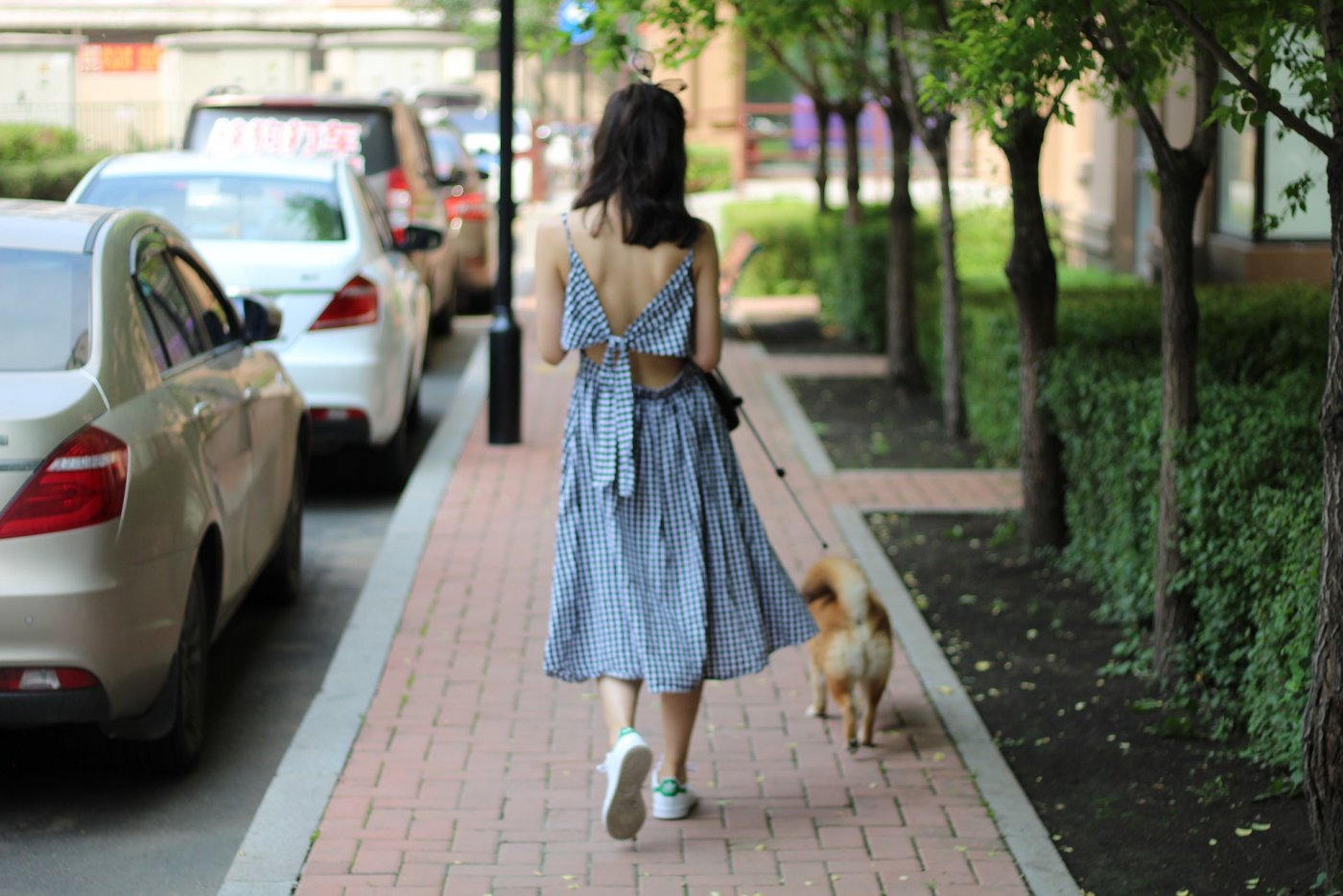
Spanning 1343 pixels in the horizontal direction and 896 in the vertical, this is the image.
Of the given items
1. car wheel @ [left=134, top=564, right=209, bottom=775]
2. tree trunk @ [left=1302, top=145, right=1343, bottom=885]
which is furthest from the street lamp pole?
tree trunk @ [left=1302, top=145, right=1343, bottom=885]

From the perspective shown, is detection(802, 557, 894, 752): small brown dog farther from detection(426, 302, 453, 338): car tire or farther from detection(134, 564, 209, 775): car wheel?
detection(426, 302, 453, 338): car tire

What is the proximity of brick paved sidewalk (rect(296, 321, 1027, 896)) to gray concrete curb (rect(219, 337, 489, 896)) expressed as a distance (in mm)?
61

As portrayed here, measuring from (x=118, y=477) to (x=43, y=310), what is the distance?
2.43 feet

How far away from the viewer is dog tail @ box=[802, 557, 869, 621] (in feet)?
17.8

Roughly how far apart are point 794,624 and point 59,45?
29.8m

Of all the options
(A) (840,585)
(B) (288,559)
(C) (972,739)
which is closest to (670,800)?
(A) (840,585)

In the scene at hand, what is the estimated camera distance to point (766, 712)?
5.97 meters

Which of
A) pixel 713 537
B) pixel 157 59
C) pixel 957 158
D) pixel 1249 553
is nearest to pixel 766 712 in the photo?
pixel 713 537

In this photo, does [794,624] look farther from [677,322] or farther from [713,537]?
[677,322]

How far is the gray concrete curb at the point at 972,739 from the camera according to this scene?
15.3 ft

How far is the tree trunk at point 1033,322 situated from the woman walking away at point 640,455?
10.2 feet

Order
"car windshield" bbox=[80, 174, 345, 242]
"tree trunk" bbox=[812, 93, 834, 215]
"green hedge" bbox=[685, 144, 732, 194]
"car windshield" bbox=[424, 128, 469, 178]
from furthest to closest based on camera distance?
"green hedge" bbox=[685, 144, 732, 194] → "car windshield" bbox=[424, 128, 469, 178] → "tree trunk" bbox=[812, 93, 834, 215] → "car windshield" bbox=[80, 174, 345, 242]

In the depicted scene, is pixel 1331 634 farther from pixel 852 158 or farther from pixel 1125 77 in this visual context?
pixel 852 158

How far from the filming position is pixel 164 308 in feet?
19.4
